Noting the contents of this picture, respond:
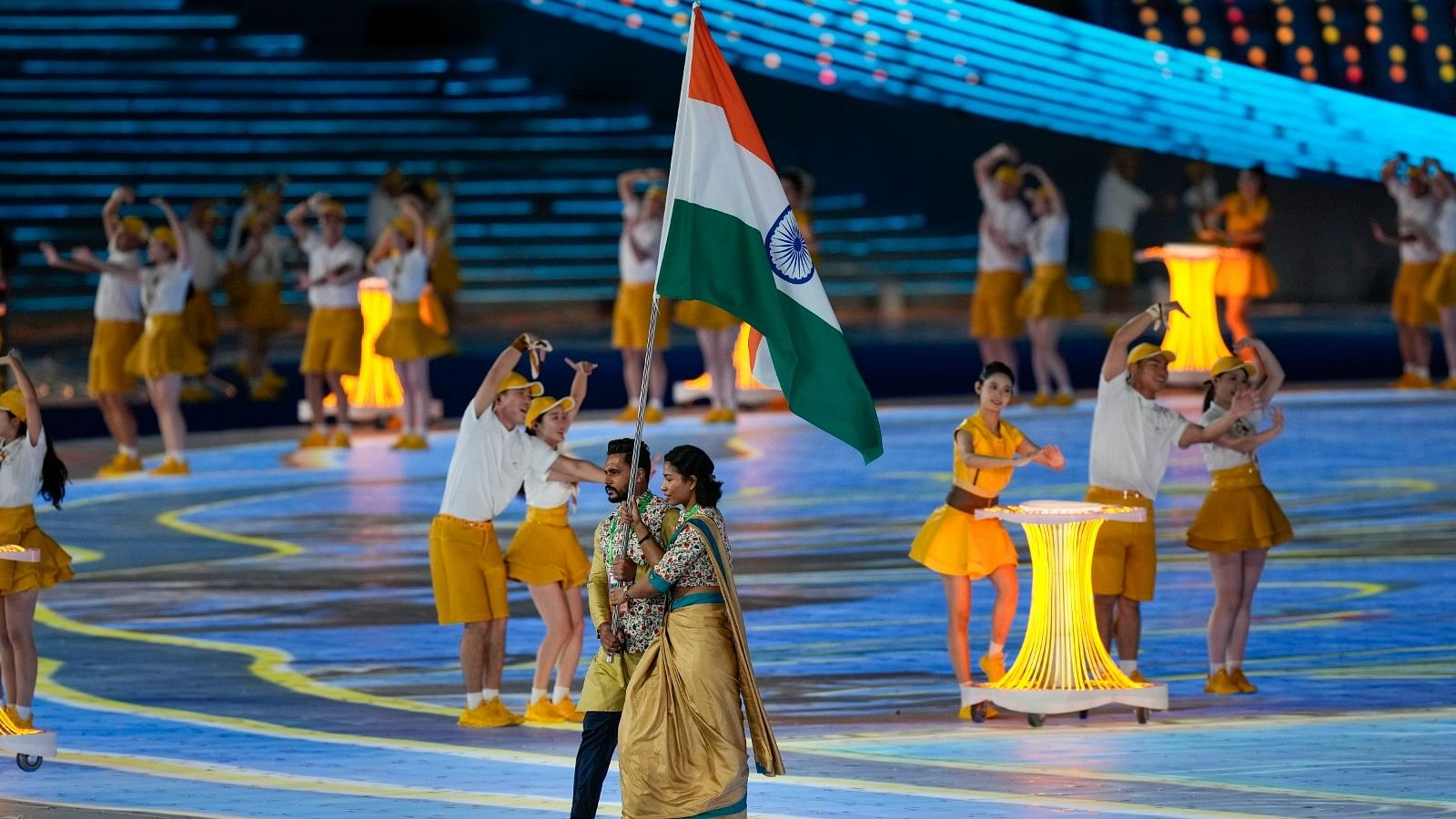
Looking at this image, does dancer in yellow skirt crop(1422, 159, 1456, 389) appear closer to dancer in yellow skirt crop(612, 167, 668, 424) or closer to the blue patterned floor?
the blue patterned floor

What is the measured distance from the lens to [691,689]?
24.0ft

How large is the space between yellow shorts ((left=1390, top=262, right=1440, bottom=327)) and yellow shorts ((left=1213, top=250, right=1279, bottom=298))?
124 cm

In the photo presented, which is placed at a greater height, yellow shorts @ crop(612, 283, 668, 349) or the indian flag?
the indian flag

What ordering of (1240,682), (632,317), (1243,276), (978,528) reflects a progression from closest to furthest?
(1240,682), (978,528), (632,317), (1243,276)

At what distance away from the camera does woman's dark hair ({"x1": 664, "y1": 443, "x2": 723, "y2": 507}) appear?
741 centimetres

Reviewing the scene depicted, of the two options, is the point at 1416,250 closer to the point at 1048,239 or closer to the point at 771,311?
the point at 1048,239

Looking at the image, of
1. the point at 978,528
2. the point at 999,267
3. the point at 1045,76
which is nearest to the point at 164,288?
the point at 999,267

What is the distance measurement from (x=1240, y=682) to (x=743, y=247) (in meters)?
3.53

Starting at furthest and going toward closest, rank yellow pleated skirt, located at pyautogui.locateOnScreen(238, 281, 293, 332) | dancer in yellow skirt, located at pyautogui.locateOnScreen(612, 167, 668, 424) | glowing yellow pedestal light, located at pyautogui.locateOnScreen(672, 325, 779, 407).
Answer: yellow pleated skirt, located at pyautogui.locateOnScreen(238, 281, 293, 332), glowing yellow pedestal light, located at pyautogui.locateOnScreen(672, 325, 779, 407), dancer in yellow skirt, located at pyautogui.locateOnScreen(612, 167, 668, 424)

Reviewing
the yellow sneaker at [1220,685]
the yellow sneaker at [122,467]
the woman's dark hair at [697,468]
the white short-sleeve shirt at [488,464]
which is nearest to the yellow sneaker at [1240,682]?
the yellow sneaker at [1220,685]

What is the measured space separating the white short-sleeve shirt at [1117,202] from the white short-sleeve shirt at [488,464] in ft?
54.2

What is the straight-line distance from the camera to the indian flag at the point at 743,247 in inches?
307

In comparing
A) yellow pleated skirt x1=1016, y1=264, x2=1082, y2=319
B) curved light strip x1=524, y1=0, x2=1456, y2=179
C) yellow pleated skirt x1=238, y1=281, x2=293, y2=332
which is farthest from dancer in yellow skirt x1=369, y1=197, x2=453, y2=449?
curved light strip x1=524, y1=0, x2=1456, y2=179

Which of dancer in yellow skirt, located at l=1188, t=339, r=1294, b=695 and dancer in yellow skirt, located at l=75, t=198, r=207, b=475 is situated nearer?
dancer in yellow skirt, located at l=1188, t=339, r=1294, b=695
